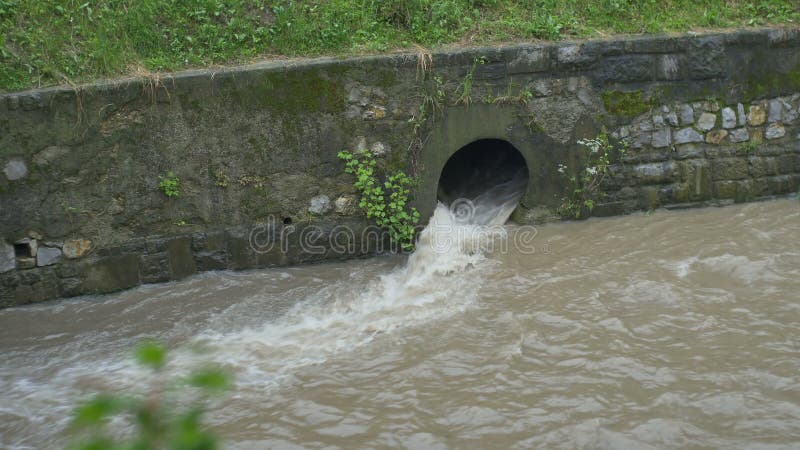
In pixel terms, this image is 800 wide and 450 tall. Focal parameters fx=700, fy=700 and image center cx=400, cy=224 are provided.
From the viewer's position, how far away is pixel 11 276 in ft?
18.1

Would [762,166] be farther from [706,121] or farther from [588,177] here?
[588,177]

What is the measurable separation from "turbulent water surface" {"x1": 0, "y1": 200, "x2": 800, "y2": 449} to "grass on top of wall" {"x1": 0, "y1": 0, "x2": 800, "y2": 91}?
1.78 meters

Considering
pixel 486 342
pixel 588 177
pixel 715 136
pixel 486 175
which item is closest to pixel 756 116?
pixel 715 136

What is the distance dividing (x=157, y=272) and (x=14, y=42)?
2230mm

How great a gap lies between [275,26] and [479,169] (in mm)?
2729

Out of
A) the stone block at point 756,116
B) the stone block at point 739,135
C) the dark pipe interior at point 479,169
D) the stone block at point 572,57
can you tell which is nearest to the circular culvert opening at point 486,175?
the dark pipe interior at point 479,169

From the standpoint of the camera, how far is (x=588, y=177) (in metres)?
6.50

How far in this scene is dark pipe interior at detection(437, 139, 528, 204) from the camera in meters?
7.41

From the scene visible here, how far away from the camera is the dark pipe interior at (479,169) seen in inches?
292

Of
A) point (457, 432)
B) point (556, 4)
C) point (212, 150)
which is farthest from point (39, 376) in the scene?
point (556, 4)

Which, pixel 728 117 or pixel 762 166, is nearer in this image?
pixel 728 117

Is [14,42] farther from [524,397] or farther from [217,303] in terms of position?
[524,397]

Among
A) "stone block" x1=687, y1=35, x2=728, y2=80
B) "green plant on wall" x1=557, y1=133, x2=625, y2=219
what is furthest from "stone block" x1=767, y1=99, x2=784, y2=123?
"green plant on wall" x1=557, y1=133, x2=625, y2=219

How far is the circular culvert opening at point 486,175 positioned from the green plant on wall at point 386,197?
3.16 feet
